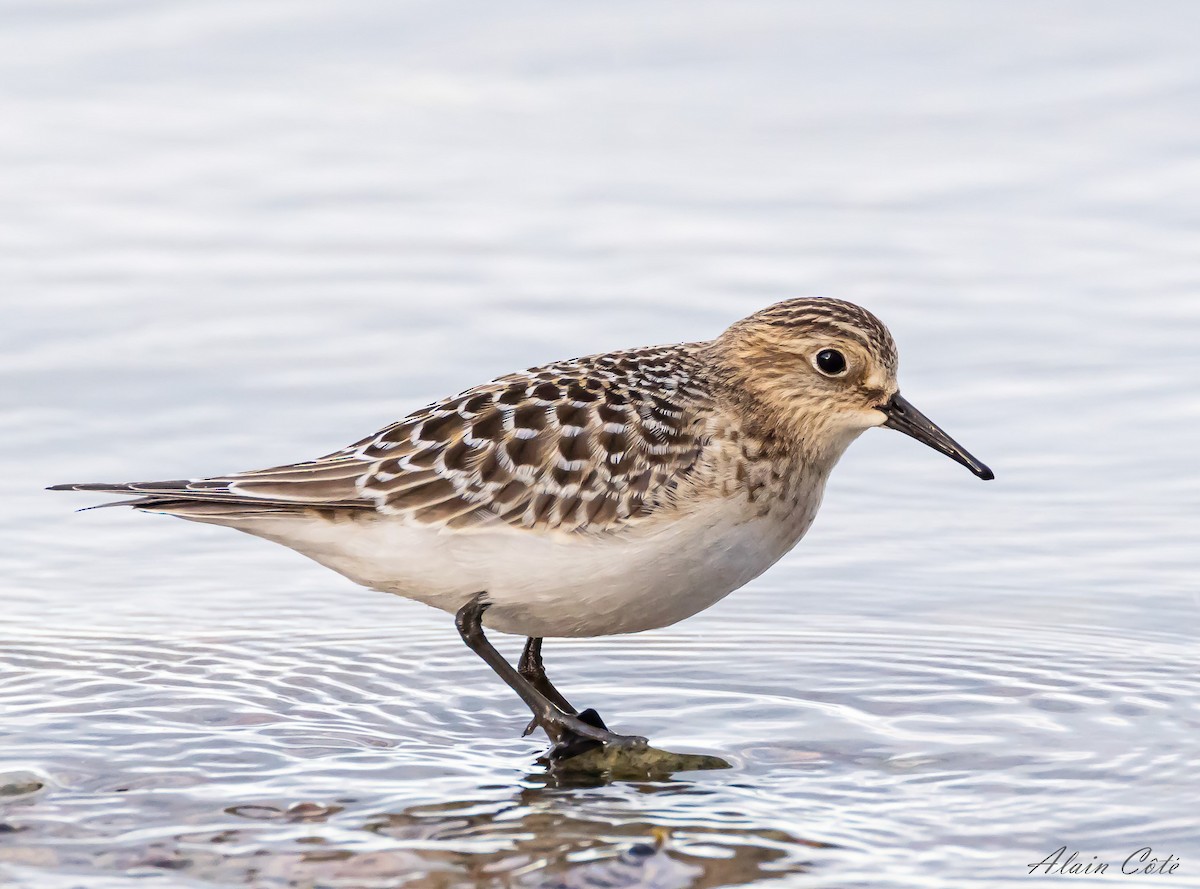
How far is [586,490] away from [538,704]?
0.90 m

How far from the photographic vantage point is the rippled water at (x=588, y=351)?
7.29 meters

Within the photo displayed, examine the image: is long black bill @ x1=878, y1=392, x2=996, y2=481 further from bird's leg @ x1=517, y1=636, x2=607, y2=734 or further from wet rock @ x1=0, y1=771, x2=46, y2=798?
wet rock @ x1=0, y1=771, x2=46, y2=798

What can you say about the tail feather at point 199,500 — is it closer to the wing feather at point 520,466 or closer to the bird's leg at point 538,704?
the wing feather at point 520,466

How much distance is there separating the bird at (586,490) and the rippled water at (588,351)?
0.64 m

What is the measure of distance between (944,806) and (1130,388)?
16.2ft

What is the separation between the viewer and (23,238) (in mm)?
13648

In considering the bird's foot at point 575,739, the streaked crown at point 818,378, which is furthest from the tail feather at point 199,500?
the streaked crown at point 818,378

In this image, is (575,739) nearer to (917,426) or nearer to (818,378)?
(818,378)

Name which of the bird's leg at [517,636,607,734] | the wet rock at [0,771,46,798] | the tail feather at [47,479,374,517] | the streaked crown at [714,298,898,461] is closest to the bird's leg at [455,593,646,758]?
the bird's leg at [517,636,607,734]

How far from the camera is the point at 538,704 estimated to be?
8.12 m

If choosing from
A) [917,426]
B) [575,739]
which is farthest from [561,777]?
[917,426]

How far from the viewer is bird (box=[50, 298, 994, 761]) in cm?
798

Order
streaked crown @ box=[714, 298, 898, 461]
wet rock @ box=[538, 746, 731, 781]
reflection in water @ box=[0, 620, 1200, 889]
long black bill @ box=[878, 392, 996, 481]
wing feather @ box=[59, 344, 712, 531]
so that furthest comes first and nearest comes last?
Answer: long black bill @ box=[878, 392, 996, 481] < streaked crown @ box=[714, 298, 898, 461] < wing feather @ box=[59, 344, 712, 531] < wet rock @ box=[538, 746, 731, 781] < reflection in water @ box=[0, 620, 1200, 889]

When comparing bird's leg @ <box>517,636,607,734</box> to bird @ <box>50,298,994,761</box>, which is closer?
bird @ <box>50,298,994,761</box>
